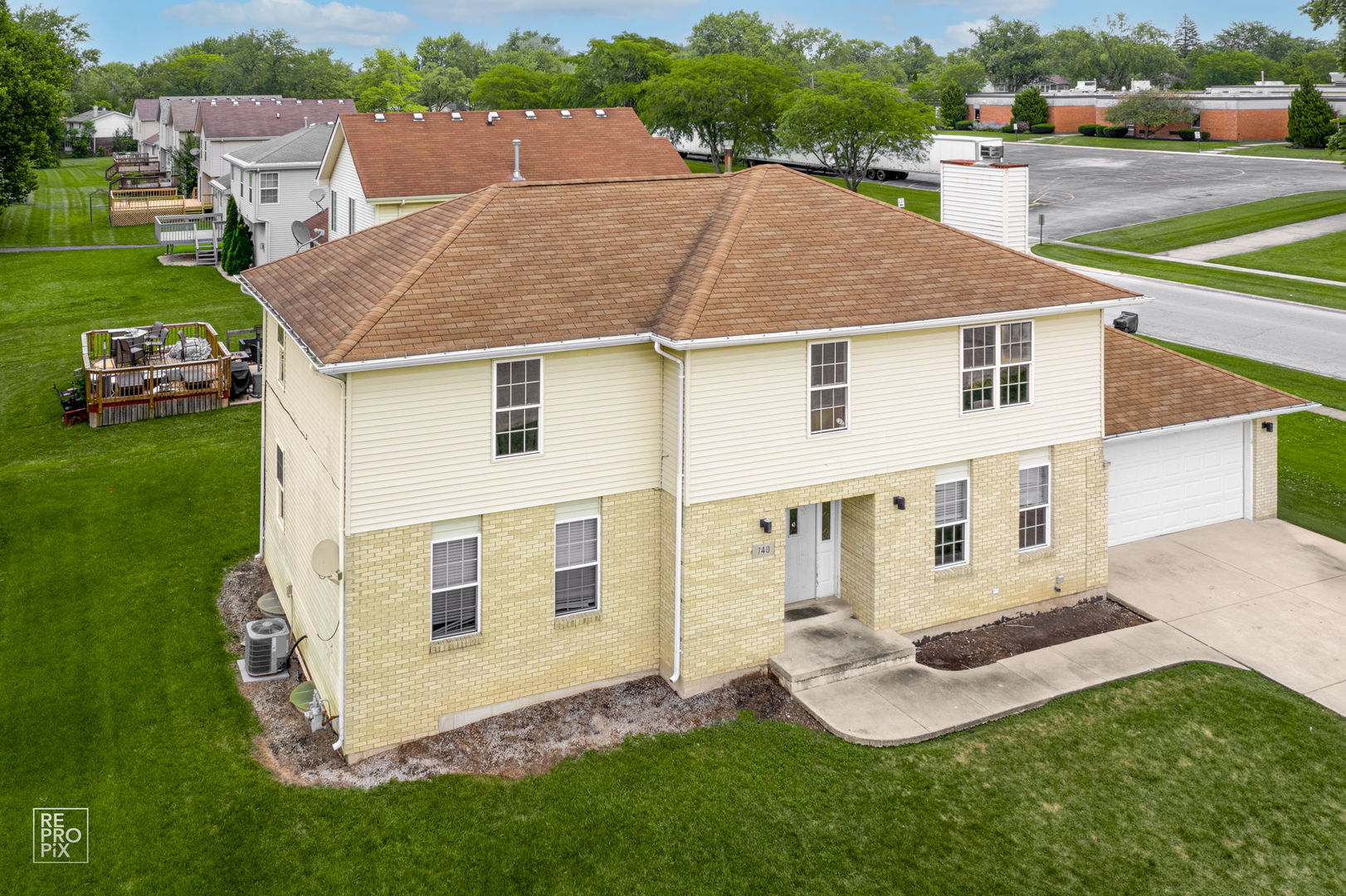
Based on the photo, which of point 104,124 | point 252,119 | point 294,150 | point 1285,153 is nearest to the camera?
point 294,150

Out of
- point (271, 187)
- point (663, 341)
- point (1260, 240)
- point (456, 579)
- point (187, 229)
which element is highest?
point (271, 187)

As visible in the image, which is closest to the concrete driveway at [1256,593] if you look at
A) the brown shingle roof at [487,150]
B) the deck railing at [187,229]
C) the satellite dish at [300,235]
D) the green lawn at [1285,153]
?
the satellite dish at [300,235]

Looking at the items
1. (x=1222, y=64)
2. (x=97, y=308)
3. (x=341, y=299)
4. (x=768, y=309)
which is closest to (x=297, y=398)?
(x=341, y=299)

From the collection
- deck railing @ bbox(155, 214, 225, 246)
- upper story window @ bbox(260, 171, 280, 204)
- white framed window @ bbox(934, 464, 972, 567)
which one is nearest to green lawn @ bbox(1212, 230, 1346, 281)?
white framed window @ bbox(934, 464, 972, 567)

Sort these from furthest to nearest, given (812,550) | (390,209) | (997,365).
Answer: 1. (390,209)
2. (812,550)
3. (997,365)

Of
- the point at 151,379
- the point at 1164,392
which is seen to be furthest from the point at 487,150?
the point at 1164,392

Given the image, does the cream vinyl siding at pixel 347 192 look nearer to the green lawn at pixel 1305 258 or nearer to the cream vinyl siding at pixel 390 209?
the cream vinyl siding at pixel 390 209

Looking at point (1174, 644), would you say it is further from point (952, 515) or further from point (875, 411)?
point (875, 411)

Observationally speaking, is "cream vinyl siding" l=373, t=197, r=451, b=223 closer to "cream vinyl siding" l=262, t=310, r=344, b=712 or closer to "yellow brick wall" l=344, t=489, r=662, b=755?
"cream vinyl siding" l=262, t=310, r=344, b=712
